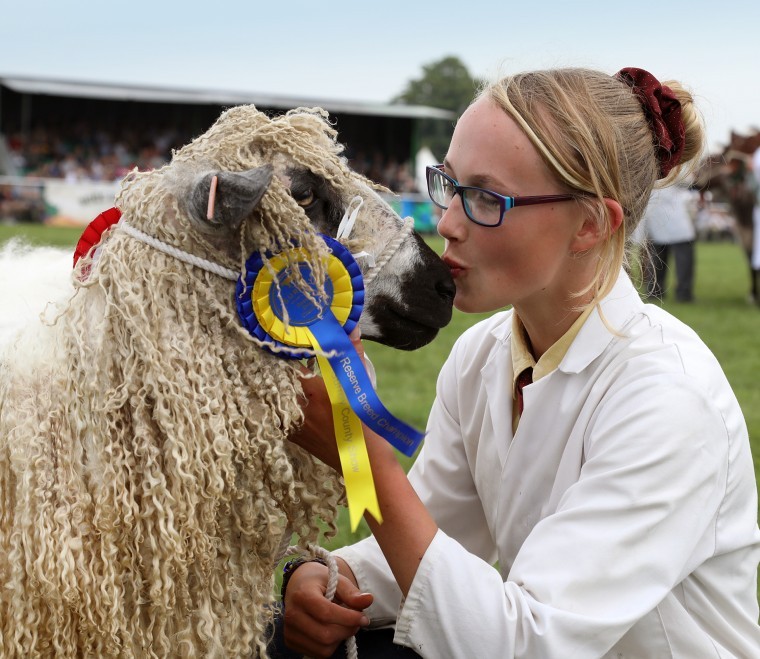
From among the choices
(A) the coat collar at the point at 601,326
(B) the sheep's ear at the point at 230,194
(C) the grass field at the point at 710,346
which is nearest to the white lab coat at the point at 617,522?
(A) the coat collar at the point at 601,326

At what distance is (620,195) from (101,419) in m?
1.18

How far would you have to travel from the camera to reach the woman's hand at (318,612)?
2213 millimetres

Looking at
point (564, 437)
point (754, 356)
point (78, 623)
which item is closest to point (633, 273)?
point (564, 437)

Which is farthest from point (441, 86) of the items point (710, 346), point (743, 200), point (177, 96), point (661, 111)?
point (661, 111)

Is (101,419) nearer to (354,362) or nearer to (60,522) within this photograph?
(60,522)

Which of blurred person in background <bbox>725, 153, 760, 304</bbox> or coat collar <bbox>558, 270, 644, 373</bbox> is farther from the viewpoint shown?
blurred person in background <bbox>725, 153, 760, 304</bbox>

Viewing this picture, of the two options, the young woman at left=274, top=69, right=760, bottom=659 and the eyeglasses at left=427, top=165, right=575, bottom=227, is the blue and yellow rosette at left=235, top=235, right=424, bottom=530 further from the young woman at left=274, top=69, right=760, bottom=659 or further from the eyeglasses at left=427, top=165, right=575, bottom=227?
the eyeglasses at left=427, top=165, right=575, bottom=227

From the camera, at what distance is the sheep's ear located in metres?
1.82

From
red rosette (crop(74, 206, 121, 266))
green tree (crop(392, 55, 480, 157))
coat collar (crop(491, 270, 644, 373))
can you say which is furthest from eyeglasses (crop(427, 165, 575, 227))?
green tree (crop(392, 55, 480, 157))

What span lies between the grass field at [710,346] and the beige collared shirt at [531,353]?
56.5 inches

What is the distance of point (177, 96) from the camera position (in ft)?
92.8

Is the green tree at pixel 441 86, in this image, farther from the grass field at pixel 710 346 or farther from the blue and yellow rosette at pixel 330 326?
the blue and yellow rosette at pixel 330 326

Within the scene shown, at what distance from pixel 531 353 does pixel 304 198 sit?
67 cm

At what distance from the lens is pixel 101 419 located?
1884 millimetres
